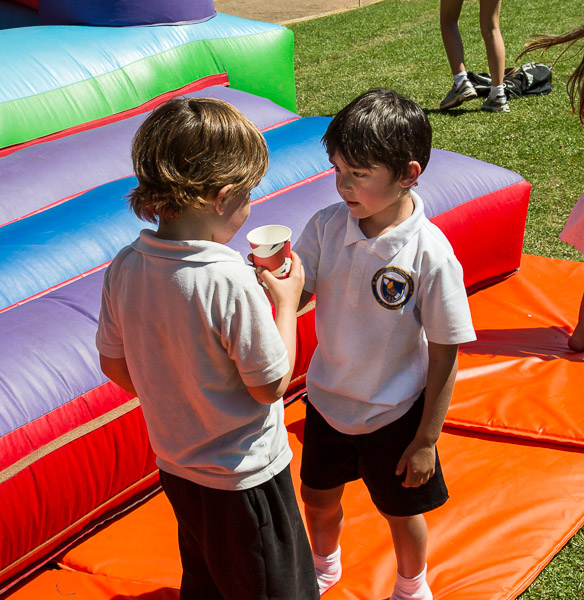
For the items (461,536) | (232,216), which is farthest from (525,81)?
(232,216)

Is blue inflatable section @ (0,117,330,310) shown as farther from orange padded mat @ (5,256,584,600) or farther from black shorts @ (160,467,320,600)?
black shorts @ (160,467,320,600)

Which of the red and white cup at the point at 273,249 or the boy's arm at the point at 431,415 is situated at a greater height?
the red and white cup at the point at 273,249

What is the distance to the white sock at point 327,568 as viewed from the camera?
2.23m

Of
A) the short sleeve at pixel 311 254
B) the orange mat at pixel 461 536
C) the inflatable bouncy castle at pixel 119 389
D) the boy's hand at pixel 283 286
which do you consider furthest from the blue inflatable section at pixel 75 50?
the boy's hand at pixel 283 286

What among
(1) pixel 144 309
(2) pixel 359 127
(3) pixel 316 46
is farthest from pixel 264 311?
(3) pixel 316 46

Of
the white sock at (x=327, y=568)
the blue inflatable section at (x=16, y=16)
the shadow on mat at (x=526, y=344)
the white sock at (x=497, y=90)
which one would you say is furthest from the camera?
the white sock at (x=497, y=90)

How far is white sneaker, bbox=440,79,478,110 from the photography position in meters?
6.27

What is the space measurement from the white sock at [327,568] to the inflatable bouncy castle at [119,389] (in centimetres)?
5

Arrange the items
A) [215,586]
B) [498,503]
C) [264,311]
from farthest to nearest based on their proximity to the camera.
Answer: [498,503]
[215,586]
[264,311]

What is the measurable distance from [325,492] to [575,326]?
188 cm

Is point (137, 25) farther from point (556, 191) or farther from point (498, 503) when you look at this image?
point (498, 503)

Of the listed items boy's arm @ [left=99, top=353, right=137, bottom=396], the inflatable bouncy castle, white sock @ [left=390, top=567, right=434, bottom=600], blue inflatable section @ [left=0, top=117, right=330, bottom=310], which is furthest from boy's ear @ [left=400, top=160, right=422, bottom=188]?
blue inflatable section @ [left=0, top=117, right=330, bottom=310]

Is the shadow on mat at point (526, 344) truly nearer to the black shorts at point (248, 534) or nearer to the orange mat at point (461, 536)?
the orange mat at point (461, 536)

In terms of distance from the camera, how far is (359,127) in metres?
1.68
